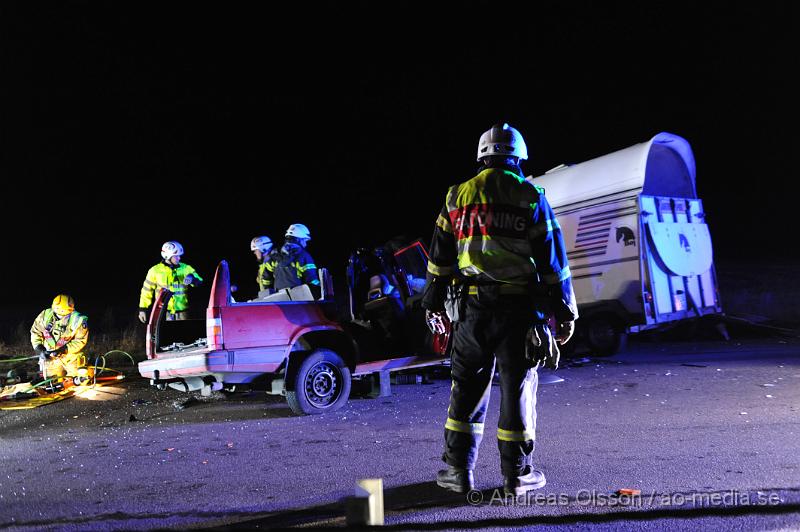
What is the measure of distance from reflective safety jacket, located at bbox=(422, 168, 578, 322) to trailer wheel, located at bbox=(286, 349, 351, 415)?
3.54m

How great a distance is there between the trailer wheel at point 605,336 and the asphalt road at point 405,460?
2.57 m

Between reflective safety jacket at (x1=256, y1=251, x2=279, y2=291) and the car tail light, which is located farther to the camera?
reflective safety jacket at (x1=256, y1=251, x2=279, y2=291)

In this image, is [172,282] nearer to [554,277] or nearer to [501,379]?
[501,379]

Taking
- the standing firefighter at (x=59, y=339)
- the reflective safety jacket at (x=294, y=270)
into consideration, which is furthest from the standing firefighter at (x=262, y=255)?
the standing firefighter at (x=59, y=339)

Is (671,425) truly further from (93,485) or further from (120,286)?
(120,286)

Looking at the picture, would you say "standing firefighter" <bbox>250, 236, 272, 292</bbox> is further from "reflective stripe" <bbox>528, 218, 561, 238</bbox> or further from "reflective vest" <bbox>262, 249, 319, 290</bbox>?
"reflective stripe" <bbox>528, 218, 561, 238</bbox>

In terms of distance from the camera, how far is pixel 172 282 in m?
10.1

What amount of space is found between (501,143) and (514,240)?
0.63m

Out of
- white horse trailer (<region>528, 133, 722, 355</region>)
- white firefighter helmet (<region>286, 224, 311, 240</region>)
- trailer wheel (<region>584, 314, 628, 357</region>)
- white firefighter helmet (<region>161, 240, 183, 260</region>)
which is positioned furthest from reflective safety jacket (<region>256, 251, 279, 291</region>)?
trailer wheel (<region>584, 314, 628, 357</region>)

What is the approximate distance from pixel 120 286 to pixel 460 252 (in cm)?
3739

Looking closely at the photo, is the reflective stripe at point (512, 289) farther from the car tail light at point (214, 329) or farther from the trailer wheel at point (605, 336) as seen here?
the trailer wheel at point (605, 336)

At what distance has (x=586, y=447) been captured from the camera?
526 centimetres

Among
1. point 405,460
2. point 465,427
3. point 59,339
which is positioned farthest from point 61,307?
point 465,427

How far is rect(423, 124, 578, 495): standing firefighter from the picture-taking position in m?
4.05
